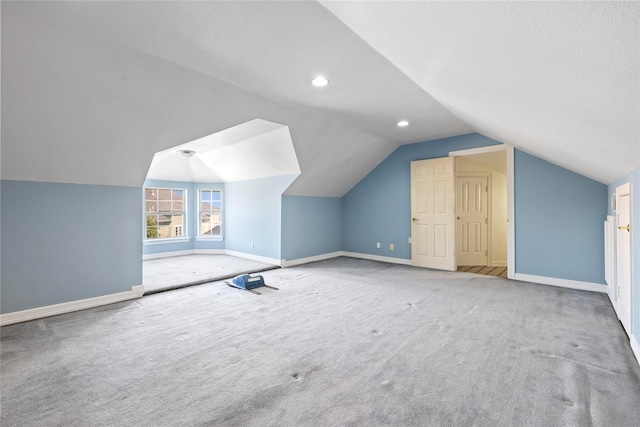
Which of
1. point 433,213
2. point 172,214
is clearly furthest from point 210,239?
point 433,213

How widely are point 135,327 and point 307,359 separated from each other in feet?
5.82

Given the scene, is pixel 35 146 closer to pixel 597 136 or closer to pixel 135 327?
pixel 135 327

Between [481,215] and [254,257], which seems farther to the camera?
[254,257]

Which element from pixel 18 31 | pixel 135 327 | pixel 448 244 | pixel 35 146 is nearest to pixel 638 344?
pixel 448 244

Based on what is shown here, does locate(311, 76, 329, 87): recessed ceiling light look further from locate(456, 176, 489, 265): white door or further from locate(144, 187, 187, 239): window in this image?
locate(144, 187, 187, 239): window

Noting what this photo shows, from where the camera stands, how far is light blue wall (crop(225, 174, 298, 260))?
18.7ft

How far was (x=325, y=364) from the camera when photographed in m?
2.13

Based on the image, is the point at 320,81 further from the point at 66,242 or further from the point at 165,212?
the point at 165,212

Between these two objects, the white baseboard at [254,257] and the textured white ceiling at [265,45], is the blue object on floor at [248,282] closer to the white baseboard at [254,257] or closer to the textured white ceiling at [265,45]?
the white baseboard at [254,257]

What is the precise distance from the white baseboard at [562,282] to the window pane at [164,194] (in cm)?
729

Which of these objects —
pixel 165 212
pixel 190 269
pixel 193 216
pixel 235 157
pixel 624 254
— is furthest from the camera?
pixel 193 216

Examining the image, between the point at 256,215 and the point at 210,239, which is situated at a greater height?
the point at 256,215

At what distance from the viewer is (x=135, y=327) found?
9.12 ft

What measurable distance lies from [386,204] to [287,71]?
3985mm
